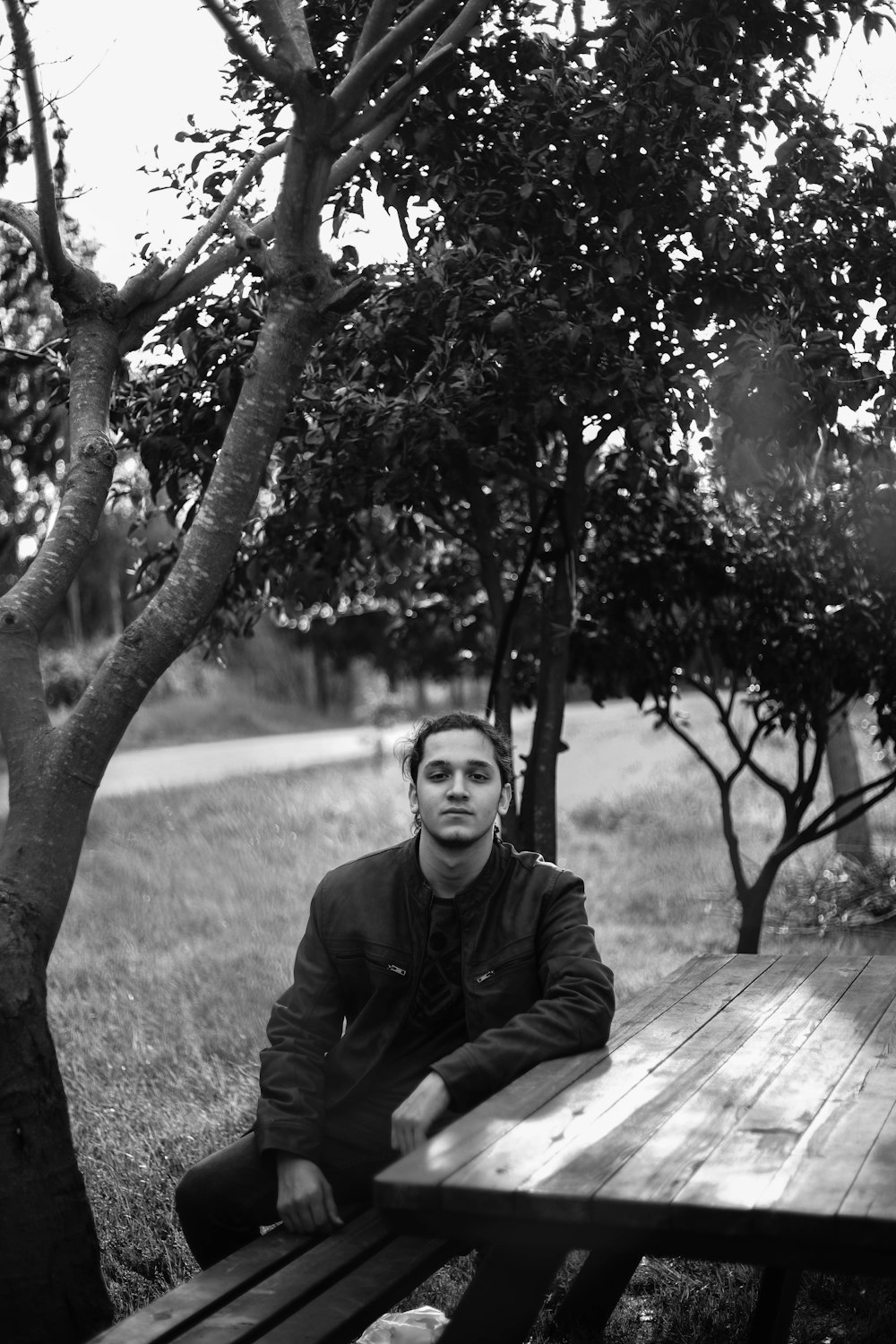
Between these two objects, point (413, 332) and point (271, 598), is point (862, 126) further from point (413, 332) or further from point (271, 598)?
point (271, 598)

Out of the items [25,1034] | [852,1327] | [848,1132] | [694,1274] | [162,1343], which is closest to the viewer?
[162,1343]

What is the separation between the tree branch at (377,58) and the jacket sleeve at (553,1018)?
1734 millimetres

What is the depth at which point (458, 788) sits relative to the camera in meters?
3.14

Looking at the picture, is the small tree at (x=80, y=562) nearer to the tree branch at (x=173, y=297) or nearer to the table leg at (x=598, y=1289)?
the tree branch at (x=173, y=297)

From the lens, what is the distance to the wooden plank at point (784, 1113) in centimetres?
215

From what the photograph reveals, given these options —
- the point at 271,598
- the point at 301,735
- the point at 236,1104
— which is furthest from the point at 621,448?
the point at 301,735

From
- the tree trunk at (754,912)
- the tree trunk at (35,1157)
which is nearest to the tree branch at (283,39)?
the tree trunk at (35,1157)

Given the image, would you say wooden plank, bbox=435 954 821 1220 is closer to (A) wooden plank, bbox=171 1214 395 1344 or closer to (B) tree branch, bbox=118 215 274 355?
(A) wooden plank, bbox=171 1214 395 1344

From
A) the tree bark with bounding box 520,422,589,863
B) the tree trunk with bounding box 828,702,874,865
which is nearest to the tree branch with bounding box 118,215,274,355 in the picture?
the tree bark with bounding box 520,422,589,863

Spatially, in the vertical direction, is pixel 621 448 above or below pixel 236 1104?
above

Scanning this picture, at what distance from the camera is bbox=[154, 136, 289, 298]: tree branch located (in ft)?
12.0

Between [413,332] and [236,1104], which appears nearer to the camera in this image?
[413,332]

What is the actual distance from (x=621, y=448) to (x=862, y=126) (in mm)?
1433

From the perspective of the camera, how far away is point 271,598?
6.14 m
